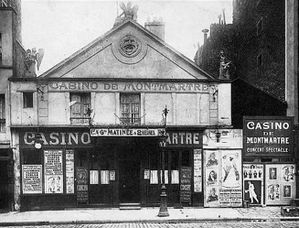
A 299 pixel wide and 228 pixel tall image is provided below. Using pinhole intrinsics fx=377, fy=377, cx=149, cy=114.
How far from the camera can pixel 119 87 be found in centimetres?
1906

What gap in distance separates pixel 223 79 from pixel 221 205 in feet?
21.0

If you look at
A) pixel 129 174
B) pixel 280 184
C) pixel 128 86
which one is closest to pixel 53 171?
pixel 129 174

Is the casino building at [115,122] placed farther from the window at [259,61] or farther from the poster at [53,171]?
the window at [259,61]

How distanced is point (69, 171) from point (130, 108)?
14.3 ft

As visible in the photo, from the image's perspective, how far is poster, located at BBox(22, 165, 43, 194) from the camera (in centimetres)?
1853

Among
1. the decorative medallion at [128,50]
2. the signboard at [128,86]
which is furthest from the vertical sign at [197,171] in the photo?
the decorative medallion at [128,50]

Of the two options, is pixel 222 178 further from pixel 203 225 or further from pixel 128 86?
pixel 128 86

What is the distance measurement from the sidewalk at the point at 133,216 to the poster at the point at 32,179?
113 cm

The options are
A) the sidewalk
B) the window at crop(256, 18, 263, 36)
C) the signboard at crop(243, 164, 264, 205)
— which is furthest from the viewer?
the window at crop(256, 18, 263, 36)

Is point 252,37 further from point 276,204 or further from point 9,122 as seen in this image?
point 9,122

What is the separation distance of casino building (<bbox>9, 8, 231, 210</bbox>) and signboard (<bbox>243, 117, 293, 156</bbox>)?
1356 mm

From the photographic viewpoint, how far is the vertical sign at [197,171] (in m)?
19.1

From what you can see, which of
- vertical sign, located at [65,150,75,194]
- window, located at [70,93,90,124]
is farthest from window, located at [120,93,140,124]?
vertical sign, located at [65,150,75,194]

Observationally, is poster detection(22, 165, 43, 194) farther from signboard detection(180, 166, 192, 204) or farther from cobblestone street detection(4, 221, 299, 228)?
signboard detection(180, 166, 192, 204)
